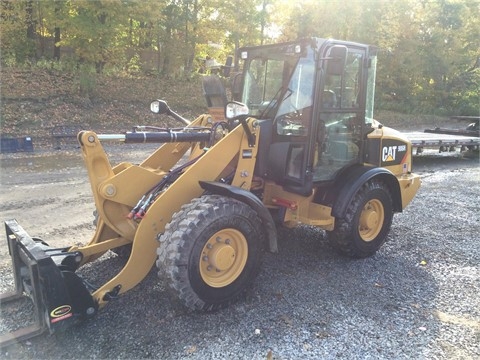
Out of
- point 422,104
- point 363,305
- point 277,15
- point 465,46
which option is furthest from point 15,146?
point 465,46

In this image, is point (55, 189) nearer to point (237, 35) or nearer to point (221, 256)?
point (221, 256)

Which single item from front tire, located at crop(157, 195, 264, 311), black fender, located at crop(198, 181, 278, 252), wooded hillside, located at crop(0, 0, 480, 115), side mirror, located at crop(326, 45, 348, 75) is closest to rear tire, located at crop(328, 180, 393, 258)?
black fender, located at crop(198, 181, 278, 252)

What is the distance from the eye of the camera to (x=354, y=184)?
468 centimetres

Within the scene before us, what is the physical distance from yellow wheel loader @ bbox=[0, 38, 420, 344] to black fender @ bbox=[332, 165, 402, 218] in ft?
0.04

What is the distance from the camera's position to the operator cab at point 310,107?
428 centimetres

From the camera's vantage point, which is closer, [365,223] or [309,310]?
[309,310]

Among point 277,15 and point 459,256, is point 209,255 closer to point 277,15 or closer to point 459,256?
point 459,256

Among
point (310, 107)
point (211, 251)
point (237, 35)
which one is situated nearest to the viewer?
point (211, 251)

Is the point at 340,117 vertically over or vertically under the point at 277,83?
under

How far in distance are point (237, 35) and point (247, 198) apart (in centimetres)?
1752

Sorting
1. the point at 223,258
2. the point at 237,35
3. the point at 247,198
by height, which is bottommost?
the point at 223,258

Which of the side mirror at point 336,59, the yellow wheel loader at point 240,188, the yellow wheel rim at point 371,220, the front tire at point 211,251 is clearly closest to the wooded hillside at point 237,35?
the yellow wheel loader at point 240,188

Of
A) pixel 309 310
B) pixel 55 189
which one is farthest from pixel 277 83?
pixel 55 189

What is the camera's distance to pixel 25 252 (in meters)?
3.43
